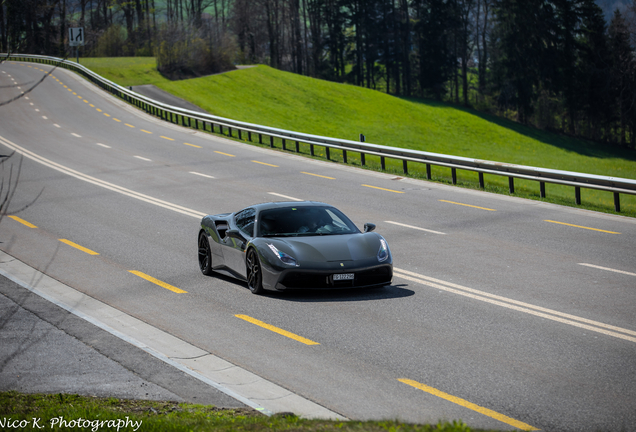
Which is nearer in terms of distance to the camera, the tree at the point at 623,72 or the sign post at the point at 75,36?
the sign post at the point at 75,36

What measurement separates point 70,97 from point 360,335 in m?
47.0

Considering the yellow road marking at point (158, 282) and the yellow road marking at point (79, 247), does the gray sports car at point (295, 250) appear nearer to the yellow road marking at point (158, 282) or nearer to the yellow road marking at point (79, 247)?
the yellow road marking at point (158, 282)

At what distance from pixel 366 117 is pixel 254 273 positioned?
55515mm

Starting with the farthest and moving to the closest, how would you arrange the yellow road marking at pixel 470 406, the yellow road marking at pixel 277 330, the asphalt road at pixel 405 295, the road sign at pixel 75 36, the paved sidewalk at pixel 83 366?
the yellow road marking at pixel 277 330, the road sign at pixel 75 36, the paved sidewalk at pixel 83 366, the asphalt road at pixel 405 295, the yellow road marking at pixel 470 406

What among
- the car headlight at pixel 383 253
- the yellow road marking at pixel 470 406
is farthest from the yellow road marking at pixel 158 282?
the yellow road marking at pixel 470 406

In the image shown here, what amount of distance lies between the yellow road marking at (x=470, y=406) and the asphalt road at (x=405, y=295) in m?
0.02

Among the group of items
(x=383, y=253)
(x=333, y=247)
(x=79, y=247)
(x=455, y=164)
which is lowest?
(x=79, y=247)

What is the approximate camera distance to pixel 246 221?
10.9 metres

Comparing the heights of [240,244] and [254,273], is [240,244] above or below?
above

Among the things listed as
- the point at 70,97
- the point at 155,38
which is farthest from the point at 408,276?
the point at 155,38

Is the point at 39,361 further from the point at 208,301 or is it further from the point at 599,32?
the point at 599,32

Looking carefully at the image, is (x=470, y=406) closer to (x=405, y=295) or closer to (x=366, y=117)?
(x=405, y=295)

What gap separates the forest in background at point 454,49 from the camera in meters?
74.9

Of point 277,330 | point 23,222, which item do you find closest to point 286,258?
point 277,330
